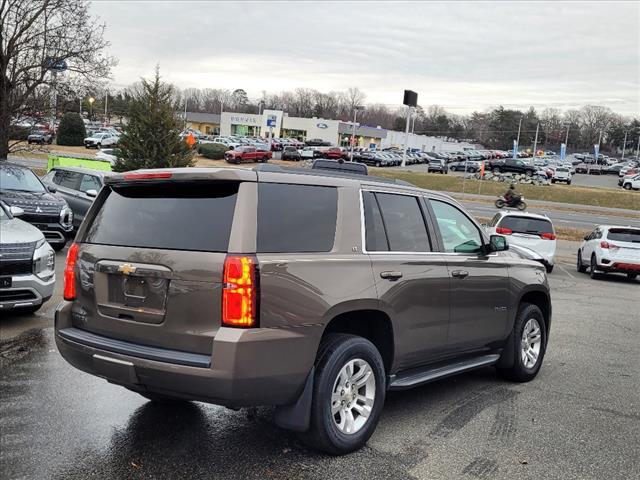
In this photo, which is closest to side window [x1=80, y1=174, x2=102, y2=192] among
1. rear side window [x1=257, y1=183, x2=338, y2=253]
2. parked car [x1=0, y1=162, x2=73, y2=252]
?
parked car [x1=0, y1=162, x2=73, y2=252]

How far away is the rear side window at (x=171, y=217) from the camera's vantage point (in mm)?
3707

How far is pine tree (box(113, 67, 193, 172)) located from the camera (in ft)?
73.0

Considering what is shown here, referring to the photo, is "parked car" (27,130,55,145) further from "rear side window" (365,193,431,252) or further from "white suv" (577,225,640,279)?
"rear side window" (365,193,431,252)

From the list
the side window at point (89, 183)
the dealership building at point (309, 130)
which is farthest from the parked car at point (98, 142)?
the dealership building at point (309, 130)

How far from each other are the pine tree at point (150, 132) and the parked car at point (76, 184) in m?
5.80

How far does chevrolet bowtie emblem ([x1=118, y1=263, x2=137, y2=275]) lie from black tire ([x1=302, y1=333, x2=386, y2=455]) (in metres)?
1.29

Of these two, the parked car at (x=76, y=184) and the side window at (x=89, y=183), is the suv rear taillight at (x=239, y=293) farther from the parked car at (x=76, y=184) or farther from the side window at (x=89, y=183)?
the side window at (x=89, y=183)

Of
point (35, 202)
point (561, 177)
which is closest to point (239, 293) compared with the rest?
point (35, 202)

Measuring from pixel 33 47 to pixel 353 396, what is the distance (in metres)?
21.0

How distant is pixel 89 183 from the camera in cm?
1588

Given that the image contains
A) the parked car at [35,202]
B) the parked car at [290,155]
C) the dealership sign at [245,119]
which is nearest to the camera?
the parked car at [35,202]

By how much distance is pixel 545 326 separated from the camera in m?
6.61

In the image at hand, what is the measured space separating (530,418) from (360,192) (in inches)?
94.8

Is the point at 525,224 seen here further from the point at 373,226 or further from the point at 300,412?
the point at 300,412
